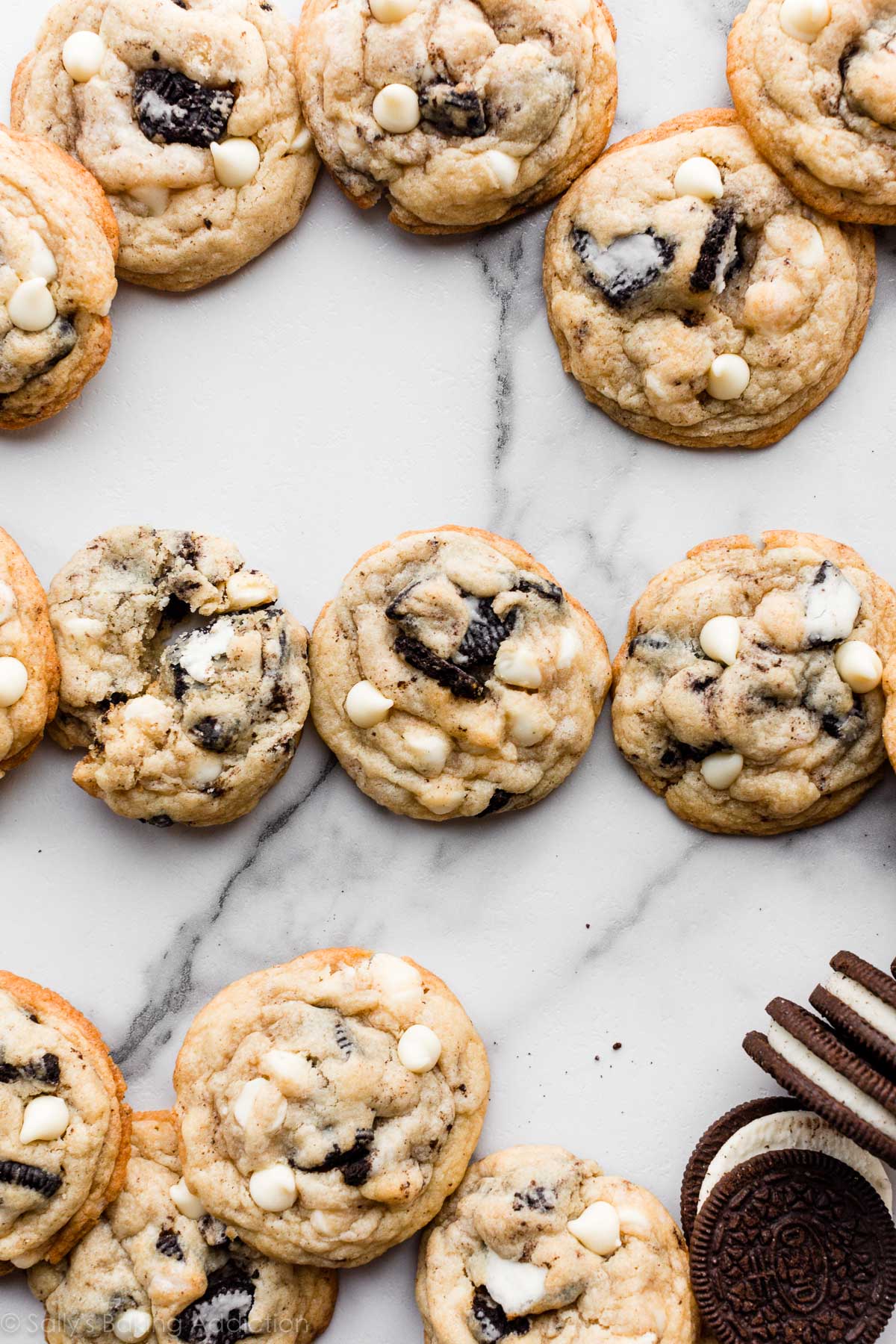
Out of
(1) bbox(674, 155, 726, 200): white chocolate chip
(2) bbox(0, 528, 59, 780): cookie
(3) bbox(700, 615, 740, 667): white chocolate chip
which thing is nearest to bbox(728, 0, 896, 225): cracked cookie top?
(1) bbox(674, 155, 726, 200): white chocolate chip

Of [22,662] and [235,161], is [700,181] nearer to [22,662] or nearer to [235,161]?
[235,161]

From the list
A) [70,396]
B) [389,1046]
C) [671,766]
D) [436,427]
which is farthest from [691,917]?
[70,396]

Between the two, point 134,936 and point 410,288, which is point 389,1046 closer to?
point 134,936

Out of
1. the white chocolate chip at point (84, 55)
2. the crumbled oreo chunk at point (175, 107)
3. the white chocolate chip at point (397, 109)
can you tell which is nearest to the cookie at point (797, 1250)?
the white chocolate chip at point (397, 109)

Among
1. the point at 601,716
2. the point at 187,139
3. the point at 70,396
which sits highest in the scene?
the point at 187,139

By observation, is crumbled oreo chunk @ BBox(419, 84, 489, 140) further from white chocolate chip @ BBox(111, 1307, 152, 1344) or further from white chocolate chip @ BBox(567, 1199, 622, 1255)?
white chocolate chip @ BBox(111, 1307, 152, 1344)

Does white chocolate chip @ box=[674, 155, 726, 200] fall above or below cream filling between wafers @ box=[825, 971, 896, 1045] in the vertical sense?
above
